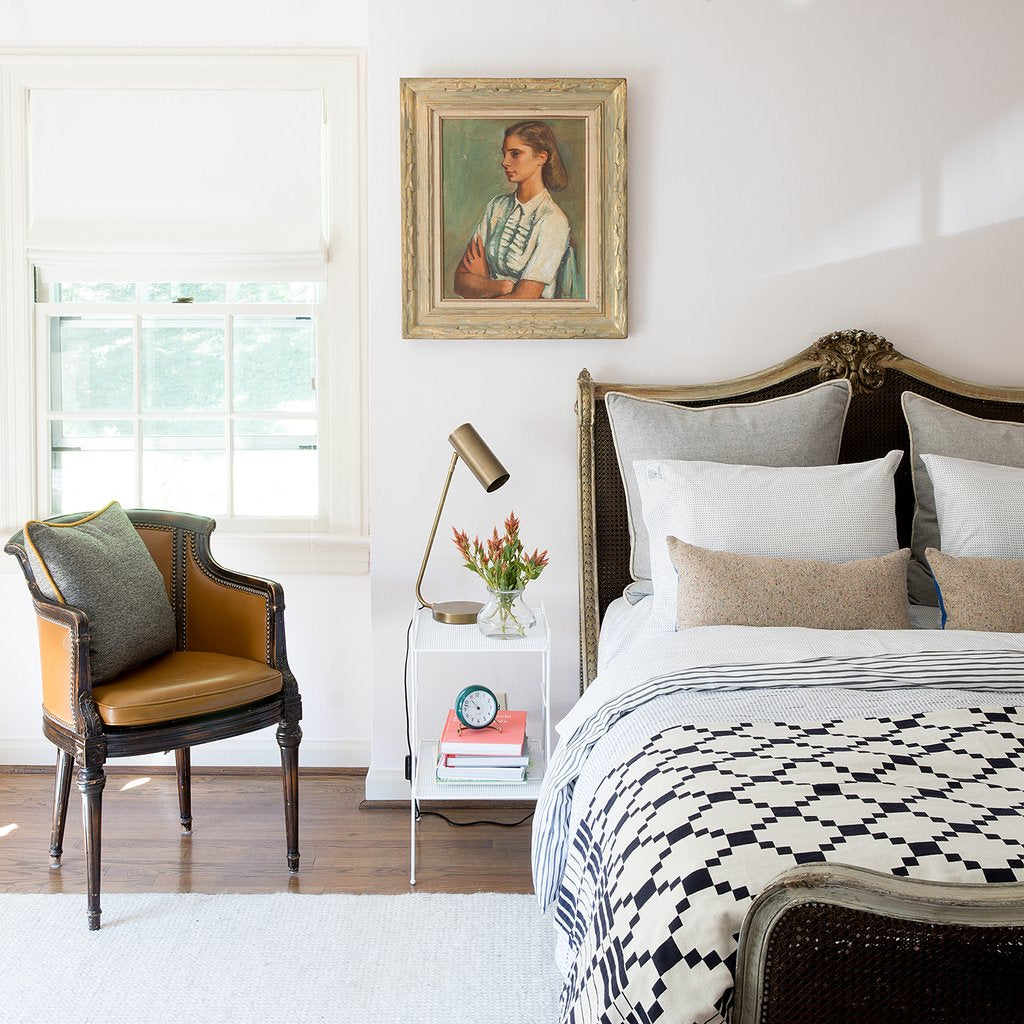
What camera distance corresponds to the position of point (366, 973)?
2029 millimetres

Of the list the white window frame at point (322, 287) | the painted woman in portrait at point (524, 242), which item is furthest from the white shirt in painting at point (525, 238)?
the white window frame at point (322, 287)

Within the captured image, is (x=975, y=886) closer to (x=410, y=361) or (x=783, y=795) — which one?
(x=783, y=795)

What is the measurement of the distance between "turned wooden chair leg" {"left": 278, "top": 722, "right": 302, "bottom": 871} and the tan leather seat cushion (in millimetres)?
125

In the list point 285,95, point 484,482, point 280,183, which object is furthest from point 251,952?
point 285,95

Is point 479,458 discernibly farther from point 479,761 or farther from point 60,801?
point 60,801

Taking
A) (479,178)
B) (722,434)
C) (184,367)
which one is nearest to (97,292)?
(184,367)

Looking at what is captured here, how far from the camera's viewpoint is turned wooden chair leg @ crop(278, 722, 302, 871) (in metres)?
2.45

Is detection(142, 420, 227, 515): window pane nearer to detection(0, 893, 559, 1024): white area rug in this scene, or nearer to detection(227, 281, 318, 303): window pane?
detection(227, 281, 318, 303): window pane

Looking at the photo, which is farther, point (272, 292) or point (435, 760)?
point (272, 292)

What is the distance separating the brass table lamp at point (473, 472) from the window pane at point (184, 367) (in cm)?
99

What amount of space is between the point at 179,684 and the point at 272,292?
1413mm

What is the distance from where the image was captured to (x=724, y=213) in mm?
2826

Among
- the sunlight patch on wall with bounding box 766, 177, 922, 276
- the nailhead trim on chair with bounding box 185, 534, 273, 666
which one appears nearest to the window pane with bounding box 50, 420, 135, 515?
the nailhead trim on chair with bounding box 185, 534, 273, 666

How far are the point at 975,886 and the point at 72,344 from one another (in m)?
3.08
